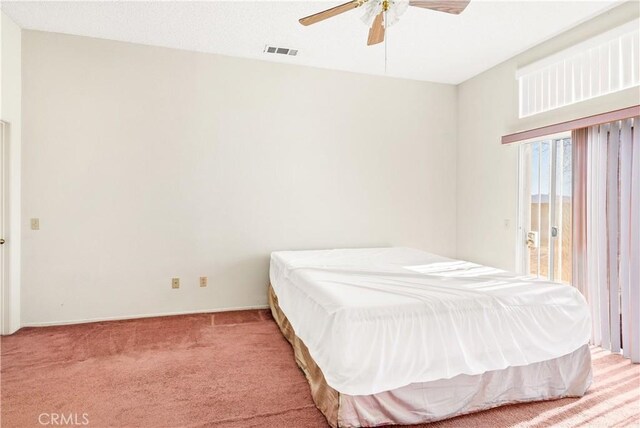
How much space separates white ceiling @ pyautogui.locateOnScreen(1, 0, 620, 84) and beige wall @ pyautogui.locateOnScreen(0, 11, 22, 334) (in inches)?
10.3

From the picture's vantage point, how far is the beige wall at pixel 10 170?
123 inches

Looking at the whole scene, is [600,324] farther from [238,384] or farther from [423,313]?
[238,384]

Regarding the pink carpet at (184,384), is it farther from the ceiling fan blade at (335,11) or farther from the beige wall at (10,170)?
the ceiling fan blade at (335,11)

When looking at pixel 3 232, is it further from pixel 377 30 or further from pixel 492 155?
pixel 492 155

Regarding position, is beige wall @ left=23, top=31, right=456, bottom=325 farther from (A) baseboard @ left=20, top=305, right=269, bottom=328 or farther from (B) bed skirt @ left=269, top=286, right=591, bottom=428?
(B) bed skirt @ left=269, top=286, right=591, bottom=428

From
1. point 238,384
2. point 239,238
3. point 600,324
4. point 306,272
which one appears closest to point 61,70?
point 239,238

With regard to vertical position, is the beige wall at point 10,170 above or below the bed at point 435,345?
above

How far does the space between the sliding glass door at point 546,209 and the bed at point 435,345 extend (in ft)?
4.30

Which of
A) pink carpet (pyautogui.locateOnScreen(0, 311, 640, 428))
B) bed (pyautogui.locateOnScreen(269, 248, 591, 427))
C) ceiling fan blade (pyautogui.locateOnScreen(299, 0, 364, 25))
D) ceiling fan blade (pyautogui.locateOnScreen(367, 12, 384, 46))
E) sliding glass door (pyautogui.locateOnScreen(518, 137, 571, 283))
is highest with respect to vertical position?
ceiling fan blade (pyautogui.locateOnScreen(299, 0, 364, 25))

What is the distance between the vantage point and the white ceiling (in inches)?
116

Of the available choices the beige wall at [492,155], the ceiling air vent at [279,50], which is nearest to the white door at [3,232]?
the ceiling air vent at [279,50]

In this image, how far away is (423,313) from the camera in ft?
6.36

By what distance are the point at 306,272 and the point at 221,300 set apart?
1.59m

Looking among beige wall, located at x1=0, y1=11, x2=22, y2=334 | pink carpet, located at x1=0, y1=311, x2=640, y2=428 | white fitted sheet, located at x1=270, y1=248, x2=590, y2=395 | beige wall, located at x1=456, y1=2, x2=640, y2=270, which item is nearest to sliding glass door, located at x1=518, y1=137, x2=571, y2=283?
beige wall, located at x1=456, y1=2, x2=640, y2=270
